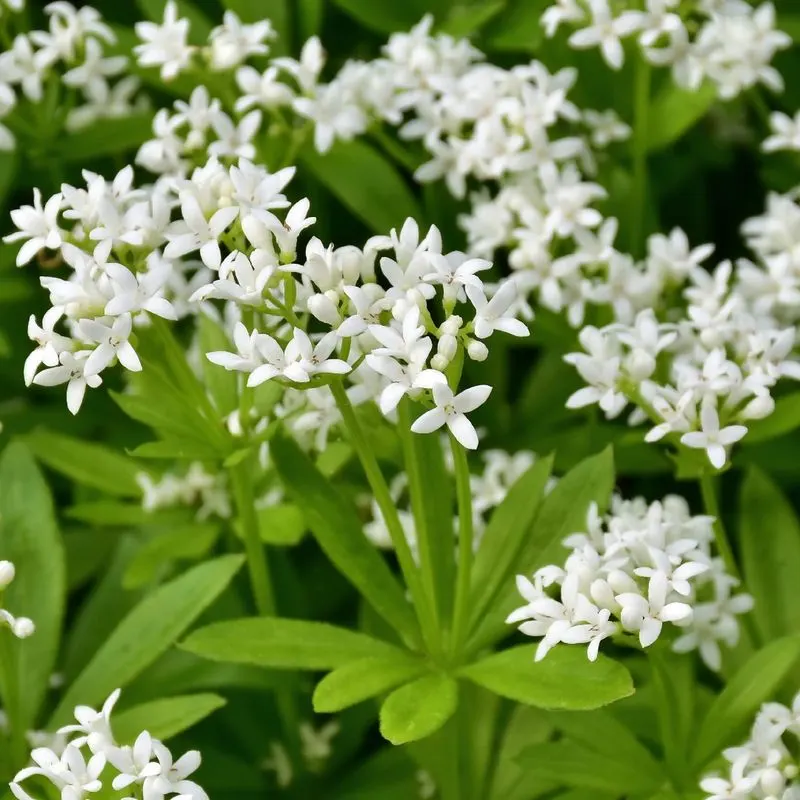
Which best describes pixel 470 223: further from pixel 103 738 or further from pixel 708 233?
pixel 103 738

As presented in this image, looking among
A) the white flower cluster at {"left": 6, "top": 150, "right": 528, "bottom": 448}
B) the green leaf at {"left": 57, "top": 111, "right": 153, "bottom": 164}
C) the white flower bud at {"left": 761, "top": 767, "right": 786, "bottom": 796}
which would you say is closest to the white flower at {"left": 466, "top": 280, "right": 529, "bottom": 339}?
the white flower cluster at {"left": 6, "top": 150, "right": 528, "bottom": 448}

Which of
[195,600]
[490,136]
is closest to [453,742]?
[195,600]

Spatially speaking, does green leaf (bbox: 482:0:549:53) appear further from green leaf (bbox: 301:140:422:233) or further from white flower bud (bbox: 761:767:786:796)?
white flower bud (bbox: 761:767:786:796)

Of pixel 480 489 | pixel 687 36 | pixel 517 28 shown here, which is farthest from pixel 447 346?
pixel 517 28

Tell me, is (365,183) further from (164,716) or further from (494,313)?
(164,716)

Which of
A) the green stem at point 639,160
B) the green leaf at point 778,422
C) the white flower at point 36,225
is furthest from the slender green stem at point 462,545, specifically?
the green stem at point 639,160

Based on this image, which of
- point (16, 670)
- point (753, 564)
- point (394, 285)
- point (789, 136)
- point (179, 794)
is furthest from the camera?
point (789, 136)

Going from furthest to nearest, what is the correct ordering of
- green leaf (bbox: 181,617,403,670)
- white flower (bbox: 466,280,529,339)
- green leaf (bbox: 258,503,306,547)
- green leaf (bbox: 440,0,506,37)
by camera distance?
green leaf (bbox: 440,0,506,37) → green leaf (bbox: 258,503,306,547) → green leaf (bbox: 181,617,403,670) → white flower (bbox: 466,280,529,339)

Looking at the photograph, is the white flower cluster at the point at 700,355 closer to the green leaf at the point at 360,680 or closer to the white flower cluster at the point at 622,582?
the white flower cluster at the point at 622,582
